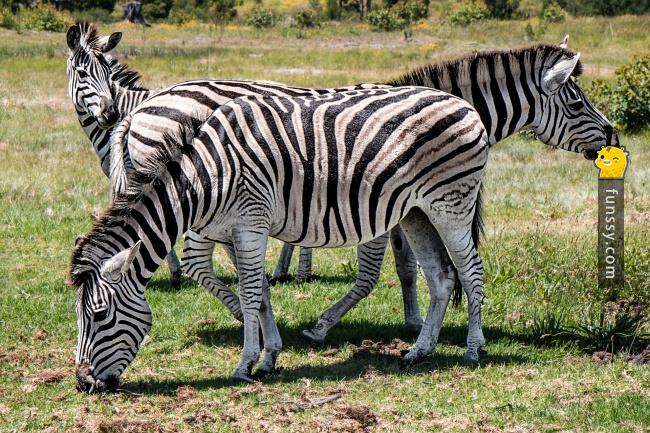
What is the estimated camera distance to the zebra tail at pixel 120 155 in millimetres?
8477

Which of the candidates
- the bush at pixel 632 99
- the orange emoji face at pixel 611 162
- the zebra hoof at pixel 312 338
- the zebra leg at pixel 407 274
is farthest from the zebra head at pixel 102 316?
the bush at pixel 632 99

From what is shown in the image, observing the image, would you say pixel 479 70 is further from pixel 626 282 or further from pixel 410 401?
pixel 410 401

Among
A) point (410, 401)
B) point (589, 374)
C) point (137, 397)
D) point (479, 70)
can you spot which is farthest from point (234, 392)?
point (479, 70)

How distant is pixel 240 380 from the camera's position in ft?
24.4

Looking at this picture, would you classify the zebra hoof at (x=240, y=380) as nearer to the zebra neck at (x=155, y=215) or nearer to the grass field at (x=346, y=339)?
the grass field at (x=346, y=339)

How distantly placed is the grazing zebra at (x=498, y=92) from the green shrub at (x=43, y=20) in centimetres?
4870

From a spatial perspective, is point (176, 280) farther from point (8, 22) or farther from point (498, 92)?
point (8, 22)

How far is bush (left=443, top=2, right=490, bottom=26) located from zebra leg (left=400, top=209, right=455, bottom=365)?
180ft

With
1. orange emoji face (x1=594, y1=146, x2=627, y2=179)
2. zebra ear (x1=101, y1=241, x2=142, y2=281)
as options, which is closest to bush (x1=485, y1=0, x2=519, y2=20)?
orange emoji face (x1=594, y1=146, x2=627, y2=179)

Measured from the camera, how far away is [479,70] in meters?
8.89

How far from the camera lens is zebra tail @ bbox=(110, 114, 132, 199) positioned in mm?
8477

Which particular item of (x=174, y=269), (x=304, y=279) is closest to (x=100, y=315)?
(x=174, y=269)

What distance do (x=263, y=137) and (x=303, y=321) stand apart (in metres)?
2.57

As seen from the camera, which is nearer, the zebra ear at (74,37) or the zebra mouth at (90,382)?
the zebra mouth at (90,382)
